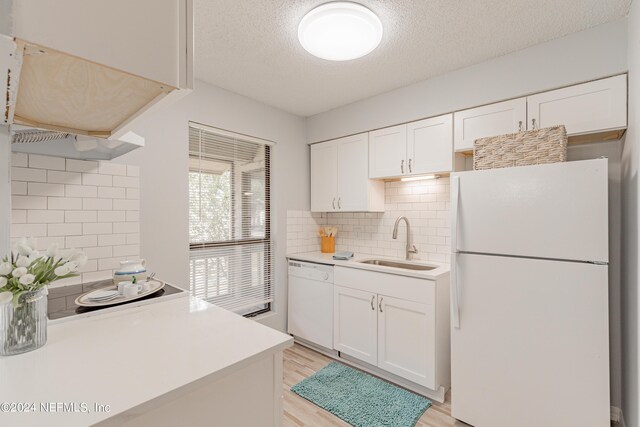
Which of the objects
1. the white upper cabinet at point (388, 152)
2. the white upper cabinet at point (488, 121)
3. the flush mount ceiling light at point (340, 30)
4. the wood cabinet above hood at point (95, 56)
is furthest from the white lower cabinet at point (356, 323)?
the wood cabinet above hood at point (95, 56)

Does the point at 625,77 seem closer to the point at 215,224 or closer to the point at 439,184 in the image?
the point at 439,184

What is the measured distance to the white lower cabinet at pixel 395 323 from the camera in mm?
2119

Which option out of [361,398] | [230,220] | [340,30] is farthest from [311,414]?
[340,30]

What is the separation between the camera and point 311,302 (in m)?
2.91

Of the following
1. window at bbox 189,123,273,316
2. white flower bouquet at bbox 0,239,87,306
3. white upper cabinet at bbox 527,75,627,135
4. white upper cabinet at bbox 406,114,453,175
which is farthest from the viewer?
window at bbox 189,123,273,316

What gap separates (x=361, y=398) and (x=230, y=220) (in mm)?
A: 1812

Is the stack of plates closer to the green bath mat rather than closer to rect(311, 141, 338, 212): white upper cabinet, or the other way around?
the green bath mat

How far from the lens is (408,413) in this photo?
6.49 feet

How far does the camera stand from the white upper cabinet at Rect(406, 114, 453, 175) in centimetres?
234

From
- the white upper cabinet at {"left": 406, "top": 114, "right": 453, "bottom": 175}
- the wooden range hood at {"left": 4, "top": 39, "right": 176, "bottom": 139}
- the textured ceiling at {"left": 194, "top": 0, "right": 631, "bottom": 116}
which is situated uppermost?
the textured ceiling at {"left": 194, "top": 0, "right": 631, "bottom": 116}

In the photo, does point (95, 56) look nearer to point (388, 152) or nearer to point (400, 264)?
point (388, 152)

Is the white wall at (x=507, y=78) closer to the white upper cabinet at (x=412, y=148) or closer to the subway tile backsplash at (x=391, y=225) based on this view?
the white upper cabinet at (x=412, y=148)

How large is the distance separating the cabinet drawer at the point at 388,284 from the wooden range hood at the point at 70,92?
6.43ft

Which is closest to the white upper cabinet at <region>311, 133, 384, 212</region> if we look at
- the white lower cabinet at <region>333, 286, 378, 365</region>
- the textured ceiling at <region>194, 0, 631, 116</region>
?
the textured ceiling at <region>194, 0, 631, 116</region>
